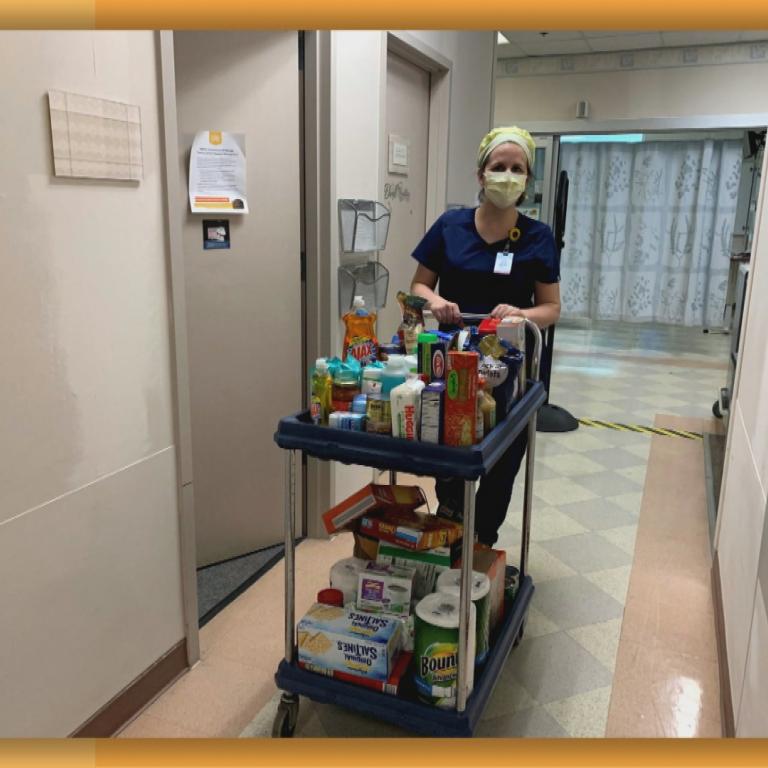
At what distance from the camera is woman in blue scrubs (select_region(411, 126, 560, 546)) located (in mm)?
2188

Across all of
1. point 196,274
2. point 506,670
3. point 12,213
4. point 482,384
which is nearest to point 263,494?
point 196,274

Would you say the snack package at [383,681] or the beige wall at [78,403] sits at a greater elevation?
the beige wall at [78,403]

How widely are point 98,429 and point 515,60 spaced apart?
6858 mm

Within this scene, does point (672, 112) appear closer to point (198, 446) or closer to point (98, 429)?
point (198, 446)

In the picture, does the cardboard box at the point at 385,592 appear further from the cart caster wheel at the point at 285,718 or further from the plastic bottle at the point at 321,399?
the plastic bottle at the point at 321,399

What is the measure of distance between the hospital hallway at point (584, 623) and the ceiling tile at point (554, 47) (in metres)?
4.13

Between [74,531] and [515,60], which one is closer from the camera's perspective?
[74,531]

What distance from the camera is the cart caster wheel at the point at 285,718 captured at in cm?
178

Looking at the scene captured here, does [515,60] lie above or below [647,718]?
above

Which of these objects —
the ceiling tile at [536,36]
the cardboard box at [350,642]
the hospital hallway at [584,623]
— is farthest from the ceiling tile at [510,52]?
the cardboard box at [350,642]

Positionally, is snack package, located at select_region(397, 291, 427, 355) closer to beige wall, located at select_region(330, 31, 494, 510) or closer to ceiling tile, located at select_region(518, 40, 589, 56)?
beige wall, located at select_region(330, 31, 494, 510)

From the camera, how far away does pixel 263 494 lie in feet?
9.39

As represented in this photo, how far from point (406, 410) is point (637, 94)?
6.52 metres

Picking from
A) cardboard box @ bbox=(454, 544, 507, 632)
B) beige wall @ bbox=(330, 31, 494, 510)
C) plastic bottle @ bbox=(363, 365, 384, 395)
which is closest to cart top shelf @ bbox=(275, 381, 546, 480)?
plastic bottle @ bbox=(363, 365, 384, 395)
